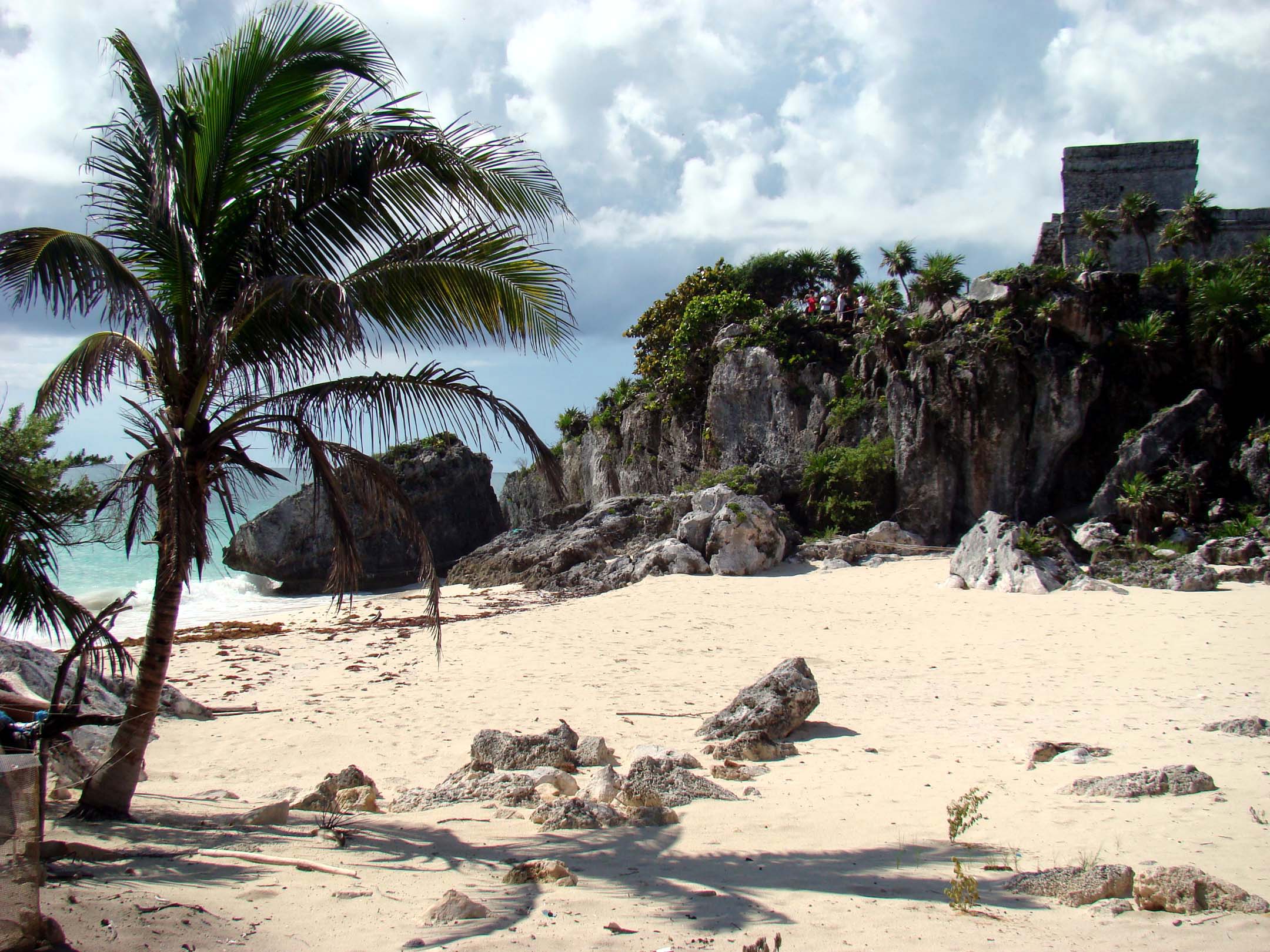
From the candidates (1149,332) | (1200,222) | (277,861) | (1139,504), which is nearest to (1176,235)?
(1200,222)

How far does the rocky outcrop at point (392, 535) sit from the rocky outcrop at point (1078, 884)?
19.5 meters

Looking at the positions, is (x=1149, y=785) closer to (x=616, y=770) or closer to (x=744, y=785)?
(x=744, y=785)

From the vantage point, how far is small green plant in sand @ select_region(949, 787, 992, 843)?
3889 millimetres

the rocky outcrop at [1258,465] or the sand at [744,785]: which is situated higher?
the rocky outcrop at [1258,465]

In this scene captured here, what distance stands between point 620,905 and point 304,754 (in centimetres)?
403

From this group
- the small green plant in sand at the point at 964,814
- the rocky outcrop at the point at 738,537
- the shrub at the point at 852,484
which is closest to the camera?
the small green plant in sand at the point at 964,814

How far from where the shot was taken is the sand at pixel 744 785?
312 centimetres

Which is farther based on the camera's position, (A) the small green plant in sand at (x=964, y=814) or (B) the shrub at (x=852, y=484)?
(B) the shrub at (x=852, y=484)

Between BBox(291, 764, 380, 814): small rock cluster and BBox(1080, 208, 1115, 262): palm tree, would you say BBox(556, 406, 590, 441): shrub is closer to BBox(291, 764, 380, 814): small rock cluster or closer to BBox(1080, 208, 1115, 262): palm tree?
BBox(1080, 208, 1115, 262): palm tree

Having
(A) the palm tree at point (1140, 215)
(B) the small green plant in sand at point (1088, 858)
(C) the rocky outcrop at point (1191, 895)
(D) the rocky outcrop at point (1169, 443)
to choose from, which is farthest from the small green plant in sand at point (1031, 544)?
(A) the palm tree at point (1140, 215)

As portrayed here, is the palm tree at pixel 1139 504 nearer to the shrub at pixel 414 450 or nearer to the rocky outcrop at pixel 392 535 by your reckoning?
the rocky outcrop at pixel 392 535

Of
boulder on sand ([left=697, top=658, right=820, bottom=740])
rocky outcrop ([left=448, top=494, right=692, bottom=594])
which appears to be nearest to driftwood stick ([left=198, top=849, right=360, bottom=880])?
boulder on sand ([left=697, top=658, right=820, bottom=740])

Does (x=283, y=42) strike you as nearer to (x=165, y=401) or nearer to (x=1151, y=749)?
(x=165, y=401)

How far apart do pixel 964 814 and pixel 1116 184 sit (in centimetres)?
3141
